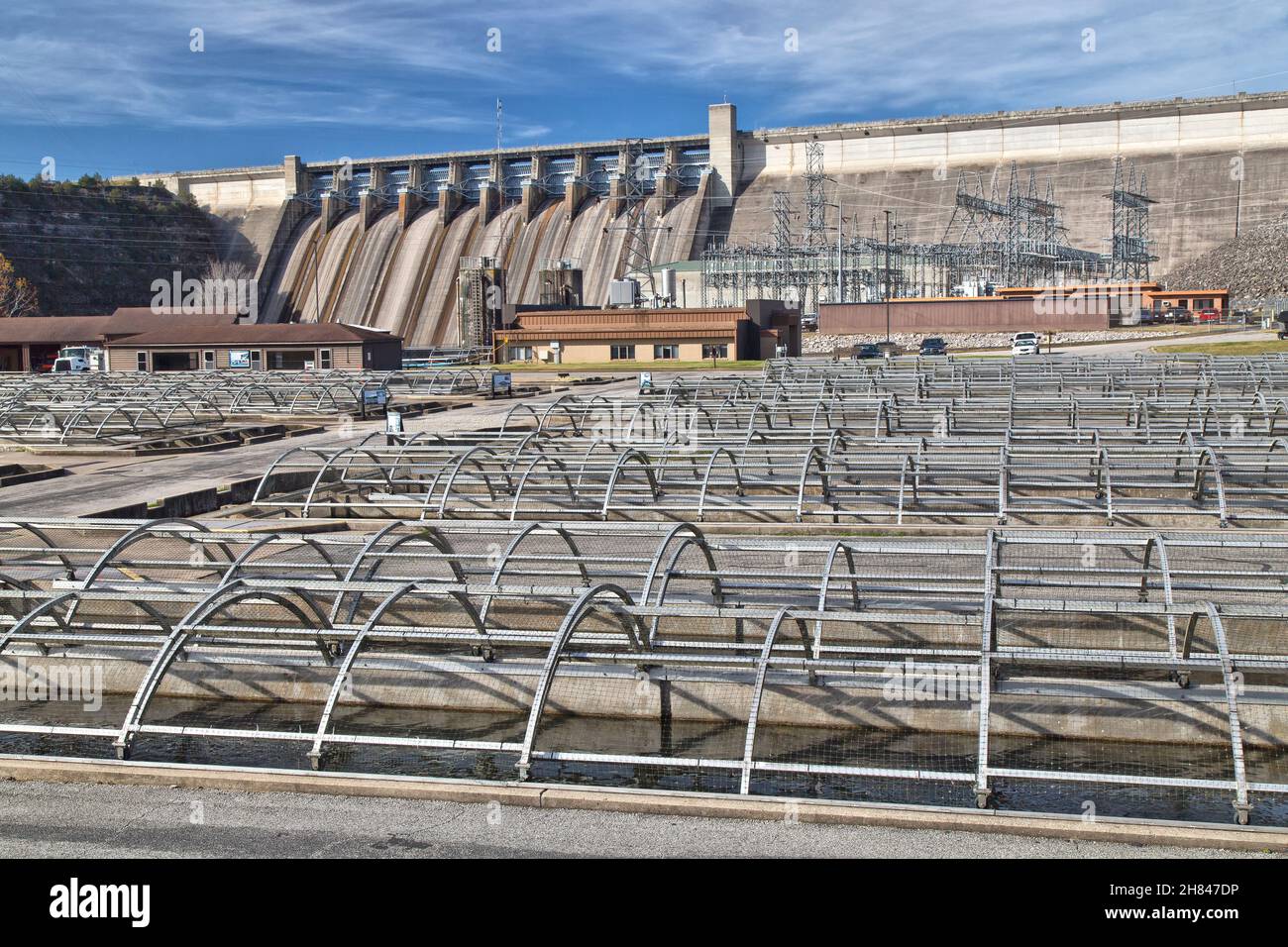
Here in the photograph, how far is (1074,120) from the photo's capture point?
360ft

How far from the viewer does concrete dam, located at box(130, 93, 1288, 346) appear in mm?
103750

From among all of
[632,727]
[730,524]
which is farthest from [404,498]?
[632,727]

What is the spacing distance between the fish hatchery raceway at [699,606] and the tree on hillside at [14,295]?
7289cm

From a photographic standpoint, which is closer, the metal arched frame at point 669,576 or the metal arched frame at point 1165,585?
the metal arched frame at point 1165,585

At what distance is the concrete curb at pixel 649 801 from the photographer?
8.23 meters

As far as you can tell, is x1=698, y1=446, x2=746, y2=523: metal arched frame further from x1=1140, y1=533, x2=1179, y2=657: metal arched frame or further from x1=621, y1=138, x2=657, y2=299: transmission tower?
x1=621, y1=138, x2=657, y2=299: transmission tower

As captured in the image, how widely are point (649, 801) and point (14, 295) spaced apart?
365 feet

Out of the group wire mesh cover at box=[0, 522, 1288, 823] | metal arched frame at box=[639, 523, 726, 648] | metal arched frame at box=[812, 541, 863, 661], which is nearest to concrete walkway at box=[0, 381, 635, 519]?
wire mesh cover at box=[0, 522, 1288, 823]

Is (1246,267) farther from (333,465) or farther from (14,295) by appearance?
(14,295)

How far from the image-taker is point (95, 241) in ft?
391

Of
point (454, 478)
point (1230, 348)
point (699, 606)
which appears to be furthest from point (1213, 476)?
point (1230, 348)

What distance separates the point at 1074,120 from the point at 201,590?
11082 cm

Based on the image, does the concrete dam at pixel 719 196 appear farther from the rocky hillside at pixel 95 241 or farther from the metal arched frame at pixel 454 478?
the metal arched frame at pixel 454 478

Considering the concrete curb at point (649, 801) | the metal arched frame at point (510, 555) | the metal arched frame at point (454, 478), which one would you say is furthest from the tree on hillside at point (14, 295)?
the concrete curb at point (649, 801)
